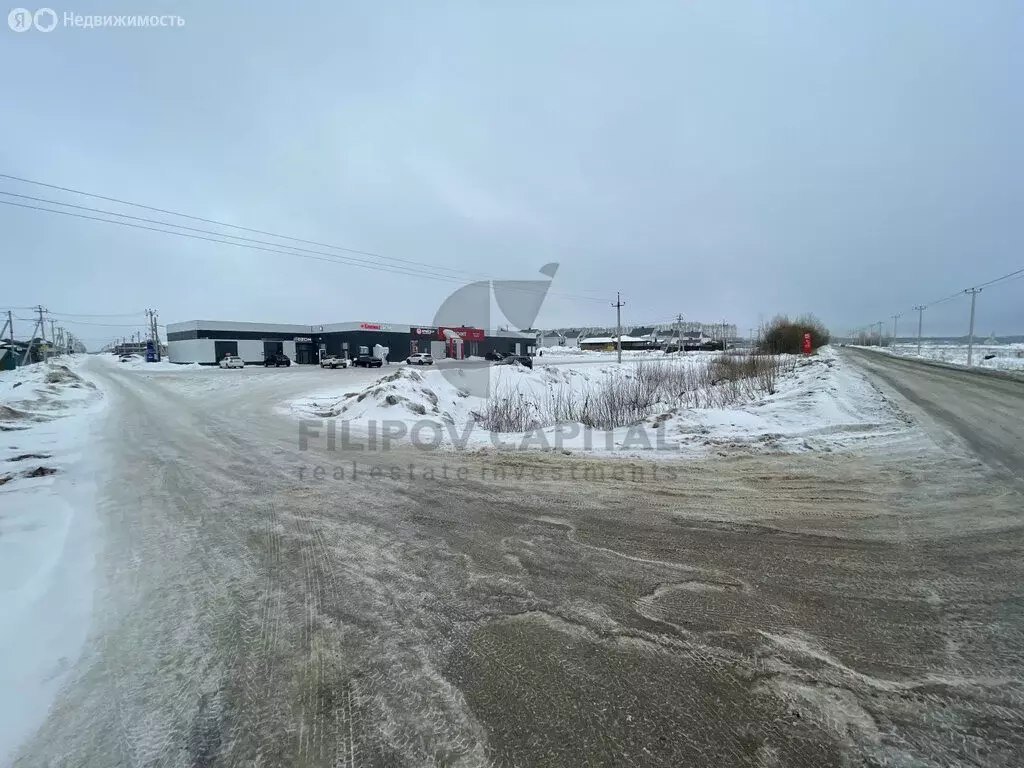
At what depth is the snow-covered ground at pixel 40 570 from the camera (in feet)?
8.34

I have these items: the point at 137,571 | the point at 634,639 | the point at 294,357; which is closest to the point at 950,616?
the point at 634,639

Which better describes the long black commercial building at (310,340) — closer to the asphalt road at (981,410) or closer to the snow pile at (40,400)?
the snow pile at (40,400)

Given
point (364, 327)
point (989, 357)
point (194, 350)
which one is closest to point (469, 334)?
point (364, 327)

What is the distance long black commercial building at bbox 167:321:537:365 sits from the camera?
171 ft

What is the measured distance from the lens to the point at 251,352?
177 ft

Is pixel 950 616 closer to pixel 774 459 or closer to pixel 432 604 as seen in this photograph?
pixel 432 604

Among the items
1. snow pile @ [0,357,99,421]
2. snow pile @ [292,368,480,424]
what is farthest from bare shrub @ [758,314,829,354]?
snow pile @ [0,357,99,421]

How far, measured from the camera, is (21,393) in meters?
16.0

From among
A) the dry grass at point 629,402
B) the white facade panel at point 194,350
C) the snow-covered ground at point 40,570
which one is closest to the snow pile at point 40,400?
the snow-covered ground at point 40,570

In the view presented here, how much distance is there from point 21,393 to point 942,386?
32.6 m

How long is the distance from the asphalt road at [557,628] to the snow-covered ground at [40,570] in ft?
0.45

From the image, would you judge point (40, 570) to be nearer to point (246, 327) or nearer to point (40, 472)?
point (40, 472)

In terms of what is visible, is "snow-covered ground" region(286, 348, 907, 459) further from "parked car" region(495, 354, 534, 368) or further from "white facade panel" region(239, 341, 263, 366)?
"white facade panel" region(239, 341, 263, 366)

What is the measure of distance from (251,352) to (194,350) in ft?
19.4
